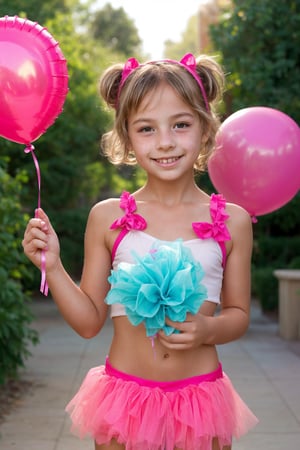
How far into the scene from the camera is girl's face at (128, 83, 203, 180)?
106 inches

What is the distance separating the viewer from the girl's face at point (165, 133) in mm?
2705

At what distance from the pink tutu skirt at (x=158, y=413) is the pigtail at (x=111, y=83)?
3.04 ft

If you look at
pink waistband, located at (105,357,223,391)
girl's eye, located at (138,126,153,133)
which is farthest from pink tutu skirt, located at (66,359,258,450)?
girl's eye, located at (138,126,153,133)

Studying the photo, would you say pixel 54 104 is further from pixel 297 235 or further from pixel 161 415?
pixel 297 235

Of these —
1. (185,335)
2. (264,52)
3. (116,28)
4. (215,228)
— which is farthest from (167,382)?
(116,28)

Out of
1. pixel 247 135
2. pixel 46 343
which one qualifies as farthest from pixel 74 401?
pixel 46 343

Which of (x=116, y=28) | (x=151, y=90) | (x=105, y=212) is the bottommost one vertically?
(x=105, y=212)

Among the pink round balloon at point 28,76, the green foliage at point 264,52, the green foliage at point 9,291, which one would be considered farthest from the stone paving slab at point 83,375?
the green foliage at point 264,52

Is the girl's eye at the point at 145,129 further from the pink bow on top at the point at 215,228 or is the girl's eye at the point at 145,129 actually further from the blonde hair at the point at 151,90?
the pink bow on top at the point at 215,228

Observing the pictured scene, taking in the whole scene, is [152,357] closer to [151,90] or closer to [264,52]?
[151,90]

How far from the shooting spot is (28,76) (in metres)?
2.95

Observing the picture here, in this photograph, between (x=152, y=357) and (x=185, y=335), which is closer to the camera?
(x=185, y=335)

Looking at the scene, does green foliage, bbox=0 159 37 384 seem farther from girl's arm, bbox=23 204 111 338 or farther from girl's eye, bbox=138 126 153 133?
girl's eye, bbox=138 126 153 133

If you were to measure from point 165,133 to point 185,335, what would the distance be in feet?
2.18
